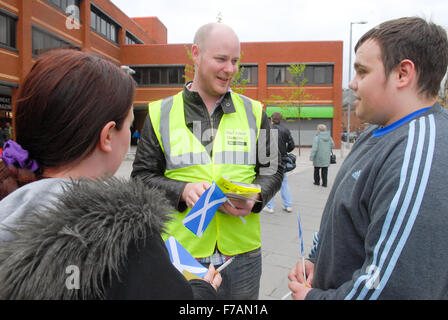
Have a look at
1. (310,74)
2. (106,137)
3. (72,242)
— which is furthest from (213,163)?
(310,74)

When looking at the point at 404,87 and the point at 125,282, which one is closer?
the point at 125,282

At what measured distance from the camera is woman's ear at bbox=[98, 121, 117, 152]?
39.6 inches

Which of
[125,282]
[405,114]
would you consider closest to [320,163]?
[405,114]

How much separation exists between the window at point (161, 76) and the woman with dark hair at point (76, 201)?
28.7 metres

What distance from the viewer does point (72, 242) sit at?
782 millimetres

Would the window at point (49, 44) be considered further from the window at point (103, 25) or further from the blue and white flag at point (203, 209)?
the window at point (103, 25)

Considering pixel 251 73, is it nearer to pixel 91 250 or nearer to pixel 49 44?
pixel 49 44

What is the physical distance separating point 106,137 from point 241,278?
1.20 metres

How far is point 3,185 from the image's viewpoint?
0.97 metres

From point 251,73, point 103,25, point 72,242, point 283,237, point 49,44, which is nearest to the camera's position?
point 72,242
